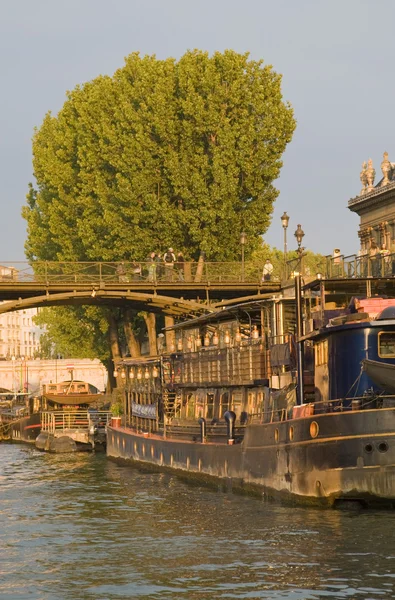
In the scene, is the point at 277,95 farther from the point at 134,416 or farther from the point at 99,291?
the point at 134,416

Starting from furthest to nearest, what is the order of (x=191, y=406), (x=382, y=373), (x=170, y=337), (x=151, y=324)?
1. (x=151, y=324)
2. (x=170, y=337)
3. (x=191, y=406)
4. (x=382, y=373)

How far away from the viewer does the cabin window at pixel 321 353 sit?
35469mm

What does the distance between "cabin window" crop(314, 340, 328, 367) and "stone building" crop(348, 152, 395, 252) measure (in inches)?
2448

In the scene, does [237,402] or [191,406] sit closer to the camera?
[237,402]

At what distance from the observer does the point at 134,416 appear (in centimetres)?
5944

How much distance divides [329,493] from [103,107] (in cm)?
5286

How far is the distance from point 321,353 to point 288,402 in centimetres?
213

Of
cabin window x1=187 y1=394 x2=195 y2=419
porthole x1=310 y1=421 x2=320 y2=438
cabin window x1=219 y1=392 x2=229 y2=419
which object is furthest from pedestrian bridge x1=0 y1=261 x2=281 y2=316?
porthole x1=310 y1=421 x2=320 y2=438

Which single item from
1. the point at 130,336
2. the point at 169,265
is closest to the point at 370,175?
the point at 130,336

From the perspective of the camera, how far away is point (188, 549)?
94.1ft

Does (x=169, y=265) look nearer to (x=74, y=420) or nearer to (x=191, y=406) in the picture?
(x=74, y=420)

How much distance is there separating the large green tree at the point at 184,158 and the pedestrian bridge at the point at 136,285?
12.1ft

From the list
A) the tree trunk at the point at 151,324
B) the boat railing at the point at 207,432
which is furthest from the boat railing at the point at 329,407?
the tree trunk at the point at 151,324

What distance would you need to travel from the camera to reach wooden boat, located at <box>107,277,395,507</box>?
31953mm
